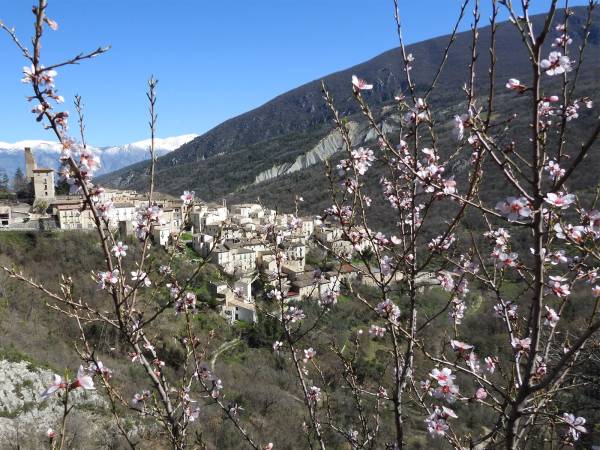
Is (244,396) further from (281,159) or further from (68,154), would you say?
(281,159)

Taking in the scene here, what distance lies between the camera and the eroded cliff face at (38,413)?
12.0m

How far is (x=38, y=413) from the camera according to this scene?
533 inches

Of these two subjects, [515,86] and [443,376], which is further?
[443,376]

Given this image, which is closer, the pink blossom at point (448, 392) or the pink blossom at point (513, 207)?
the pink blossom at point (513, 207)

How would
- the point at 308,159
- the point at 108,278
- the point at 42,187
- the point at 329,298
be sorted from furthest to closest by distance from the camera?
the point at 308,159, the point at 42,187, the point at 329,298, the point at 108,278

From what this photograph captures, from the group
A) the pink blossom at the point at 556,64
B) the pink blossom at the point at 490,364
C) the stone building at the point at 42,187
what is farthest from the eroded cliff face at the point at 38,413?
the stone building at the point at 42,187

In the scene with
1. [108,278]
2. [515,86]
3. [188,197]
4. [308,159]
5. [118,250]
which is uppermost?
[308,159]

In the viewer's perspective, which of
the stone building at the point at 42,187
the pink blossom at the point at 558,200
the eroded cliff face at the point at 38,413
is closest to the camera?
the pink blossom at the point at 558,200

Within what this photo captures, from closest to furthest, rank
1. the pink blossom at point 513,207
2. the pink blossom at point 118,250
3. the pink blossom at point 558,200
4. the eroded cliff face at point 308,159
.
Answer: the pink blossom at point 558,200
the pink blossom at point 513,207
the pink blossom at point 118,250
the eroded cliff face at point 308,159

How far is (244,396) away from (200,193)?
10101 centimetres

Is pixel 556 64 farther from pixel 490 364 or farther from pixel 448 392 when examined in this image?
pixel 490 364

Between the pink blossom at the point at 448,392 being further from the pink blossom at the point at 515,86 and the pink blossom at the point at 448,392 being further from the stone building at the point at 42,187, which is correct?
the stone building at the point at 42,187

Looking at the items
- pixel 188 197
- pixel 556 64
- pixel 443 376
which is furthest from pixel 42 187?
pixel 556 64

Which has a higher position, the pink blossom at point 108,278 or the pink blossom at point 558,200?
the pink blossom at point 558,200
